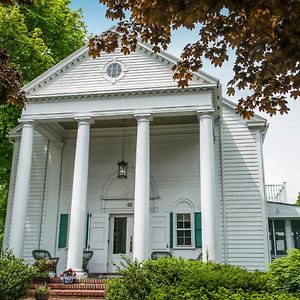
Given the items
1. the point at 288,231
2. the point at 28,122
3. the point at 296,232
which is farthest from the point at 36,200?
the point at 296,232

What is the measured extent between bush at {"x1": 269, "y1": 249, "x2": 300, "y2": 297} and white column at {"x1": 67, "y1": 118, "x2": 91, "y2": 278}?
621 cm

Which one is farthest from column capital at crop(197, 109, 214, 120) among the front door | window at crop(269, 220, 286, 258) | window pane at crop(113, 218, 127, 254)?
window at crop(269, 220, 286, 258)

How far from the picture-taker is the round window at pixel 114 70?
49.9ft

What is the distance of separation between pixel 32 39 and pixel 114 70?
6017mm

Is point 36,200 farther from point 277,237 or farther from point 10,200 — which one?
point 277,237

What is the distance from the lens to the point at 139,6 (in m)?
5.89

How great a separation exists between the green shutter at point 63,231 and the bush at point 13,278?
5194 mm

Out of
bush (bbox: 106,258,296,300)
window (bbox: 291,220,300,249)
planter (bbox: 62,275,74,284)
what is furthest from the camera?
window (bbox: 291,220,300,249)

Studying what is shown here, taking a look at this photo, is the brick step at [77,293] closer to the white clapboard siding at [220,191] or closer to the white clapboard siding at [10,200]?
the white clapboard siding at [220,191]

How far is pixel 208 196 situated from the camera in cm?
1298

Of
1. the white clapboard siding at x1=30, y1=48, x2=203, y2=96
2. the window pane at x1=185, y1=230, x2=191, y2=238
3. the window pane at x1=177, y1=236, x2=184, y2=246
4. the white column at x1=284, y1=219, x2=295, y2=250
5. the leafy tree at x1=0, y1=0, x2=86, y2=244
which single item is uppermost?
the leafy tree at x1=0, y1=0, x2=86, y2=244

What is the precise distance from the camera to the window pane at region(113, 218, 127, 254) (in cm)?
1620

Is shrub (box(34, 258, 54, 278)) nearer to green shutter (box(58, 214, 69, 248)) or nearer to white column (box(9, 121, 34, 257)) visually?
white column (box(9, 121, 34, 257))

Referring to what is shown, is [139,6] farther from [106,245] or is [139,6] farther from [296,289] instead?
[106,245]
